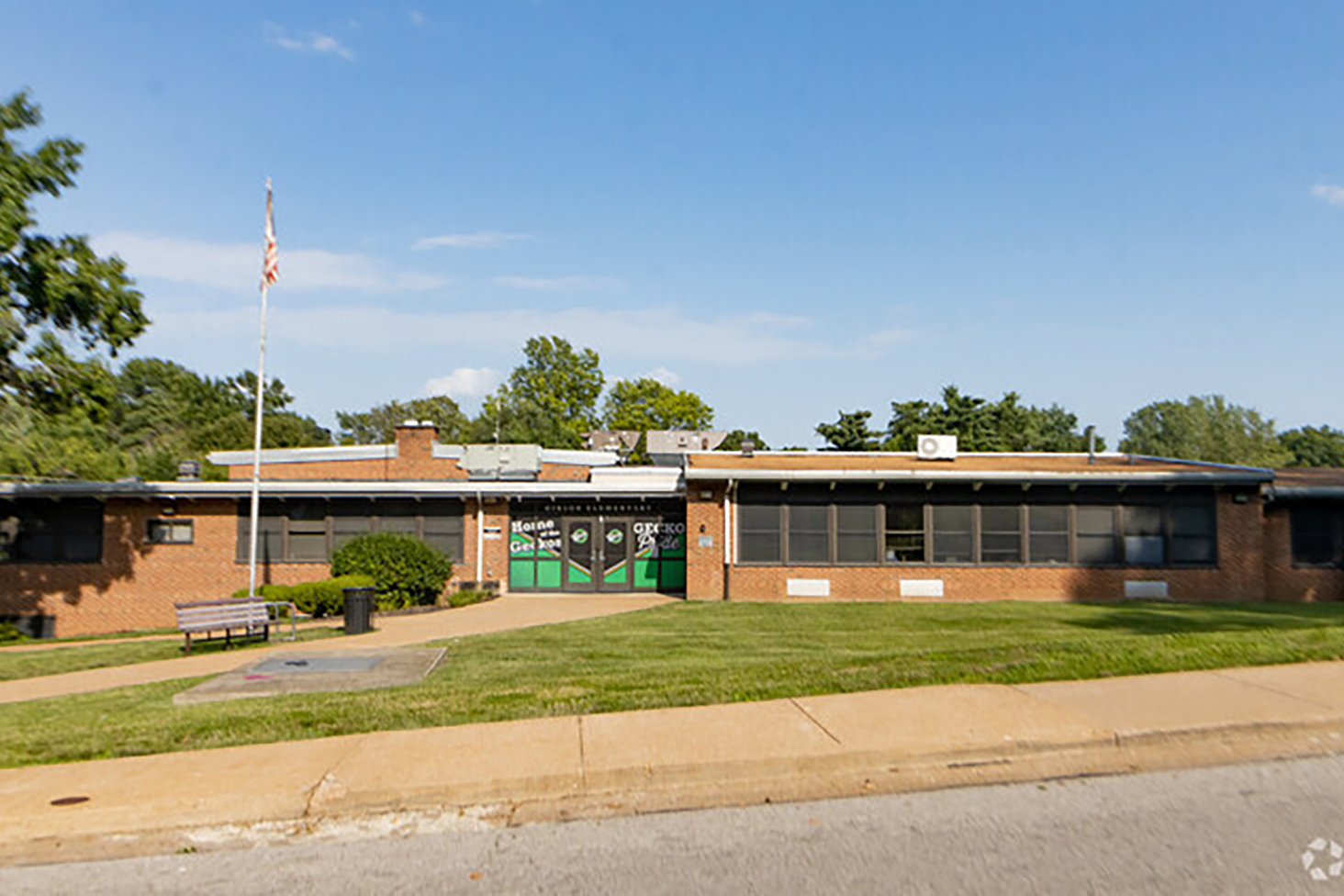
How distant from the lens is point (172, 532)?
25.0 meters

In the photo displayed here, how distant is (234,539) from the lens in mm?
25062

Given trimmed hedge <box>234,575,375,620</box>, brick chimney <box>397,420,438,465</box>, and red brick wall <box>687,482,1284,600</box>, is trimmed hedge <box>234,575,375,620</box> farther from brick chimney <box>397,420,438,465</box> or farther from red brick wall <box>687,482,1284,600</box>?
brick chimney <box>397,420,438,465</box>

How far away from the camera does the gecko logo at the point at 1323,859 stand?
4.90 meters

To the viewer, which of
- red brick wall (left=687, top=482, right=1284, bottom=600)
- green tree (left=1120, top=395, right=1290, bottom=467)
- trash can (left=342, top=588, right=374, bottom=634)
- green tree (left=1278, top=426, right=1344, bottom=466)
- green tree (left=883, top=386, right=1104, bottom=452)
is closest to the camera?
trash can (left=342, top=588, right=374, bottom=634)

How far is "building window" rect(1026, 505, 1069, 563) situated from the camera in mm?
22781

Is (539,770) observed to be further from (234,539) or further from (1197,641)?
(234,539)

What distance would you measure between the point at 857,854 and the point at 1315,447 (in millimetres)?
134797

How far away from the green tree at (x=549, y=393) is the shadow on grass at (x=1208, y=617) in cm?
6283

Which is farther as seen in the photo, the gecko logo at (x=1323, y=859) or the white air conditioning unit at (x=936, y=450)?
the white air conditioning unit at (x=936, y=450)

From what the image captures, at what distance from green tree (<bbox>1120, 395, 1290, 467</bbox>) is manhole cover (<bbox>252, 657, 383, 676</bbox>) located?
80.6 m

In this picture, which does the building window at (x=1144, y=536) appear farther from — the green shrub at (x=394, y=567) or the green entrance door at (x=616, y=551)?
the green shrub at (x=394, y=567)

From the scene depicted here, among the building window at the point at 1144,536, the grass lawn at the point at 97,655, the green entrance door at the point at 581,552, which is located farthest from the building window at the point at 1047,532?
the grass lawn at the point at 97,655

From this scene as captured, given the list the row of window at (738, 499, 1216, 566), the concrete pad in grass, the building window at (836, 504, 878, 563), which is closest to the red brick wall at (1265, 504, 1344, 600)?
the row of window at (738, 499, 1216, 566)

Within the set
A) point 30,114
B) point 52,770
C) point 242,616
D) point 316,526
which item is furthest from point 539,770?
point 30,114
